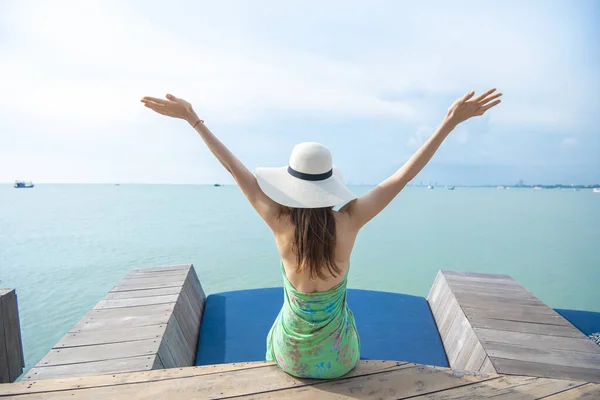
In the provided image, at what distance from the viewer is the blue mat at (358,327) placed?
2869mm

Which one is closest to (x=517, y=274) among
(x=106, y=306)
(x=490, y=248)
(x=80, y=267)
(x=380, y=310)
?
(x=490, y=248)

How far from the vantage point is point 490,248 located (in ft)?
40.7

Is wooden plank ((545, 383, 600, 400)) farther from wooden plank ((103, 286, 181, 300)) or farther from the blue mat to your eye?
wooden plank ((103, 286, 181, 300))

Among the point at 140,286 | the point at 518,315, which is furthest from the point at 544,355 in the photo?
the point at 140,286

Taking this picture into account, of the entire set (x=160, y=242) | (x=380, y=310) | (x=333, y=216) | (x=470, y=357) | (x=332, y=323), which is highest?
(x=333, y=216)

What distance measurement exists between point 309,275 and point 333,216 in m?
0.29

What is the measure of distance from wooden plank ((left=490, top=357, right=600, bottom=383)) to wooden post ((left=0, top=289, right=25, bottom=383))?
318 cm

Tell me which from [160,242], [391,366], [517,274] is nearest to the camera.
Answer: [391,366]

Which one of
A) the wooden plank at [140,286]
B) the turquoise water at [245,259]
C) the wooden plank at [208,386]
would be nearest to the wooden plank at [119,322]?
the wooden plank at [140,286]

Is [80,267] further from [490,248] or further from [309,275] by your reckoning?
[490,248]

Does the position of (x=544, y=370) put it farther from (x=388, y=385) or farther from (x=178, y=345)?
(x=178, y=345)

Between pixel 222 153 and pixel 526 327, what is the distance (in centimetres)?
272

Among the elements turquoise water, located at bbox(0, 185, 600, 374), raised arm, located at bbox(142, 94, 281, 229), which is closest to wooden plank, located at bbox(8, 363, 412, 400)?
raised arm, located at bbox(142, 94, 281, 229)

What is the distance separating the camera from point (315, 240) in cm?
145
